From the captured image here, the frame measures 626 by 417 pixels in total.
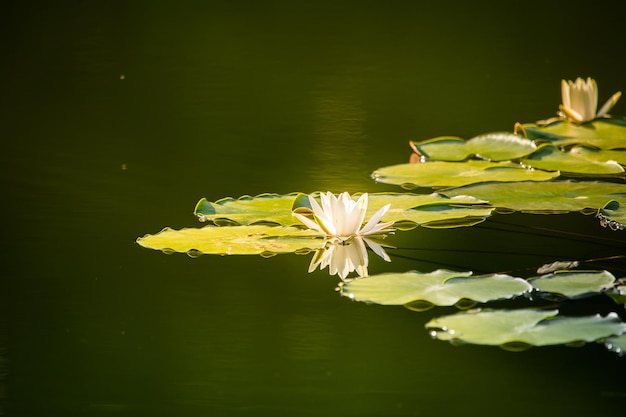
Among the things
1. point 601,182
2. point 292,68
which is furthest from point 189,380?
point 292,68

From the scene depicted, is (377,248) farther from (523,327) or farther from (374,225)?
(523,327)

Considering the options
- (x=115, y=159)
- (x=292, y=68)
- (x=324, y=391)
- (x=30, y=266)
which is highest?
(x=292, y=68)

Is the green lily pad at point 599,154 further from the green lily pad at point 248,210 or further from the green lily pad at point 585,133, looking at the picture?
the green lily pad at point 248,210

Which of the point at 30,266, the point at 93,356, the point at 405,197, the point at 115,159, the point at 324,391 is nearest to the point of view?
the point at 324,391

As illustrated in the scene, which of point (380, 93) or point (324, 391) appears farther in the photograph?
point (380, 93)

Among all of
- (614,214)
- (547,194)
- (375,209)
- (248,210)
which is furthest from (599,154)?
(248,210)

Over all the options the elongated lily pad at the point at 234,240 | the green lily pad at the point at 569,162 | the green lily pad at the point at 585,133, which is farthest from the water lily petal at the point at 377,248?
the green lily pad at the point at 585,133

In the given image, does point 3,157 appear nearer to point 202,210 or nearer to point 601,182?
point 202,210
